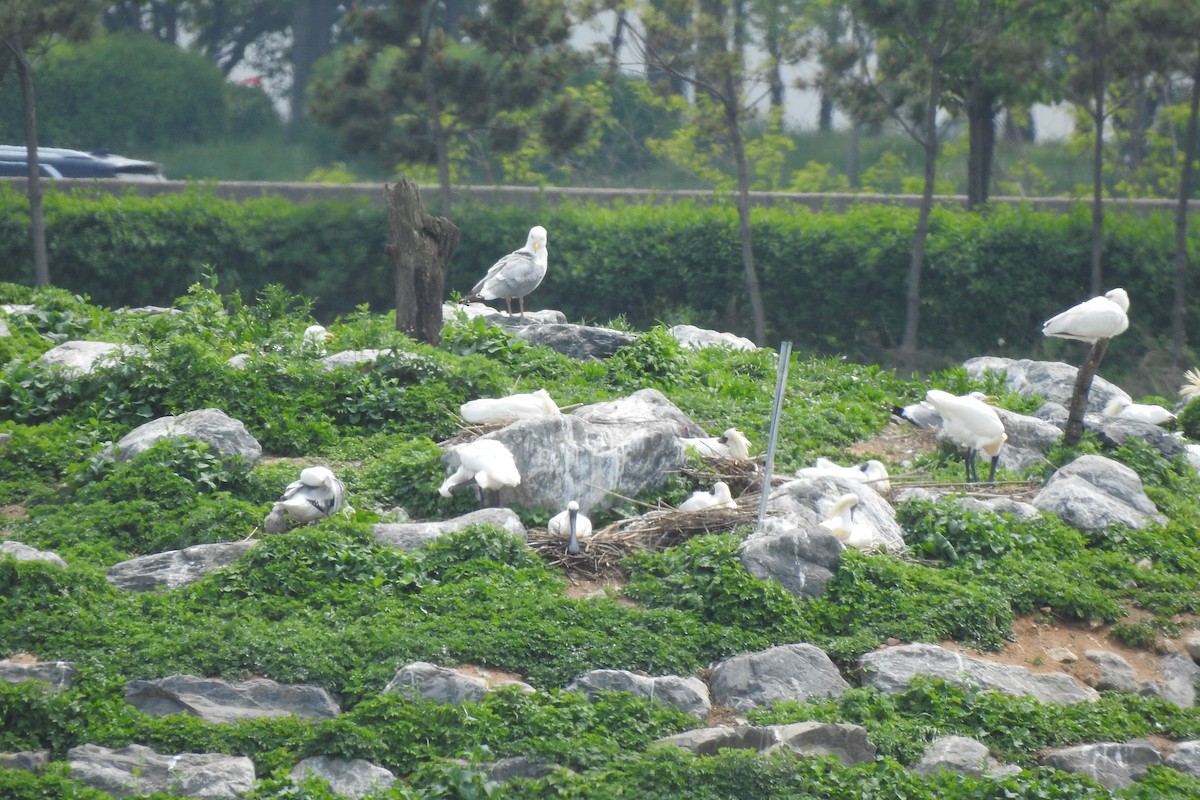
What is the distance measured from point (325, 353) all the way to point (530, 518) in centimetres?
288

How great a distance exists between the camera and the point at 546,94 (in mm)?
19109

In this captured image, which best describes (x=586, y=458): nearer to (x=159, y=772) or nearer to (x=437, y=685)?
(x=437, y=685)

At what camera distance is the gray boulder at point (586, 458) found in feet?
24.6

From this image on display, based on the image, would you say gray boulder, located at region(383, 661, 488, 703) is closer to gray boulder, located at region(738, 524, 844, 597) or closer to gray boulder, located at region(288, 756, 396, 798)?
gray boulder, located at region(288, 756, 396, 798)

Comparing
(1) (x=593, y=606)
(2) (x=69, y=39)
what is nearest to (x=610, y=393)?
(1) (x=593, y=606)

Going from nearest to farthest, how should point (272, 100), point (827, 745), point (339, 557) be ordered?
point (827, 745)
point (339, 557)
point (272, 100)

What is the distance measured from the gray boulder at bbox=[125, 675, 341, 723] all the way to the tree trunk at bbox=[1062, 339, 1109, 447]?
17.7ft

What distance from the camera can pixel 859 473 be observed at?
26.3 feet

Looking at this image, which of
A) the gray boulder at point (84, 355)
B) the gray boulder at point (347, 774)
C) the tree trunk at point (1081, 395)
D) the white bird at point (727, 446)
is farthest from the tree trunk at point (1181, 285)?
the gray boulder at point (347, 774)

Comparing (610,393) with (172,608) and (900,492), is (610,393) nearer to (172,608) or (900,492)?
(900,492)

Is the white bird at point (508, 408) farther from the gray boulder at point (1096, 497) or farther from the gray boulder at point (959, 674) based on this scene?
the gray boulder at point (1096, 497)

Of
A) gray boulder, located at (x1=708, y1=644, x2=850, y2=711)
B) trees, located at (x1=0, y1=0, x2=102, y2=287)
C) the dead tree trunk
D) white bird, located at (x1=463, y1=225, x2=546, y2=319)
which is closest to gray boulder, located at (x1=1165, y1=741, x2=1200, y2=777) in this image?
gray boulder, located at (x1=708, y1=644, x2=850, y2=711)

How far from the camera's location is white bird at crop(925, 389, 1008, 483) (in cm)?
836

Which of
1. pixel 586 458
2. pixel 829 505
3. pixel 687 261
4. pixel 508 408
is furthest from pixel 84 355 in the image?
pixel 687 261
